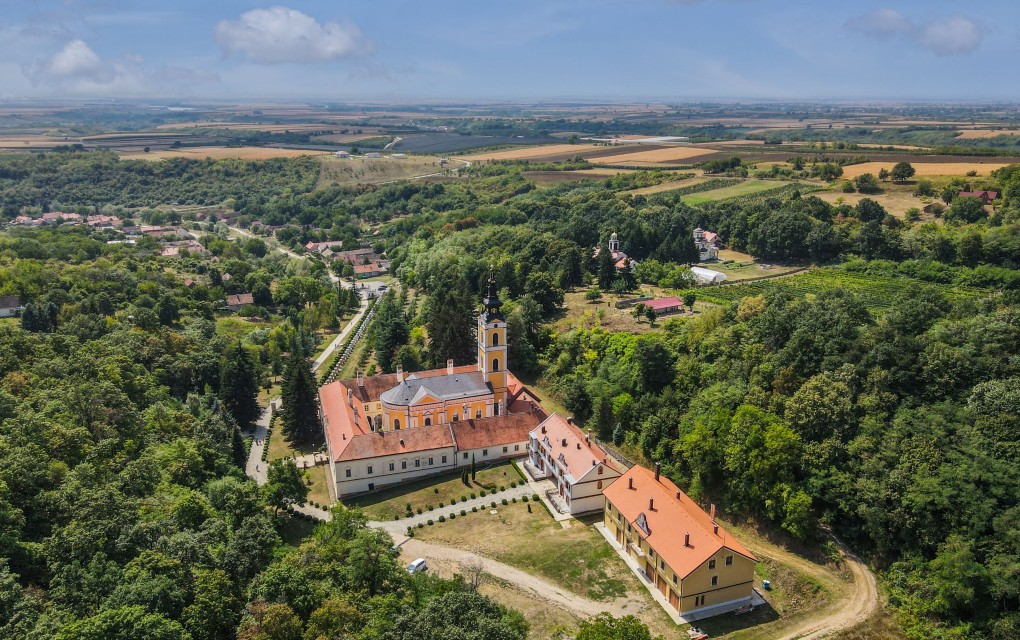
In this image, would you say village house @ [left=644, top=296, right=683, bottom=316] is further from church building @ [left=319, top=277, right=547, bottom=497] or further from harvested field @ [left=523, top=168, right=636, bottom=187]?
harvested field @ [left=523, top=168, right=636, bottom=187]

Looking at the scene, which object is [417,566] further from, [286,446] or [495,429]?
[286,446]

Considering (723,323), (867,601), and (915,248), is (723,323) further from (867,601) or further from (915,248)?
(915,248)

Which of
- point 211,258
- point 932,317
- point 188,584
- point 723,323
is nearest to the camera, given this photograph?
point 188,584

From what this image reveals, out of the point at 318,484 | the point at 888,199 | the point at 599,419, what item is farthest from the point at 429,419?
the point at 888,199

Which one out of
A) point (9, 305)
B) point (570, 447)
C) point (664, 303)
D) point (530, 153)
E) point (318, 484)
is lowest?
point (318, 484)

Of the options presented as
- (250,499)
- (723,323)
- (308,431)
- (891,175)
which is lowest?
(308,431)

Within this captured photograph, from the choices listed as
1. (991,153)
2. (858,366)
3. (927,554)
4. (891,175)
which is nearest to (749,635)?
(927,554)

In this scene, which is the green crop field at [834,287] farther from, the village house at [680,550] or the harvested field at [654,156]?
the harvested field at [654,156]

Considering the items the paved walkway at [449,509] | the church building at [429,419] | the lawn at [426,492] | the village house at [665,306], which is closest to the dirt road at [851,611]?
the paved walkway at [449,509]
